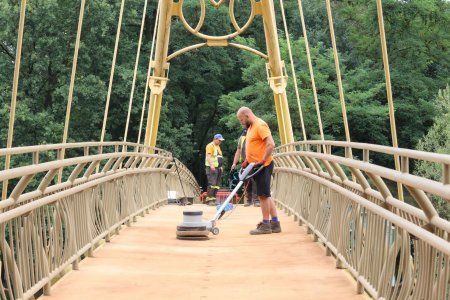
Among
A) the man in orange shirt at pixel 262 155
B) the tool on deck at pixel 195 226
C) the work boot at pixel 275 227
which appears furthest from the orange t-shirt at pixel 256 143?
the work boot at pixel 275 227

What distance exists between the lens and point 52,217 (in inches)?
323

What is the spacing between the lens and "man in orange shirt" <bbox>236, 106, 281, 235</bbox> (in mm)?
12414

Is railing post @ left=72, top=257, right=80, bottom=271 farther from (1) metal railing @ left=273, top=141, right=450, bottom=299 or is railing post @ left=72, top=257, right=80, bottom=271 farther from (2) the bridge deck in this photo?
(1) metal railing @ left=273, top=141, right=450, bottom=299

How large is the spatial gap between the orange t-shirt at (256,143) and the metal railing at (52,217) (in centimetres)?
163

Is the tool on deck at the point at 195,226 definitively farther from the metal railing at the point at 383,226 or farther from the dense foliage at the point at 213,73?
the dense foliage at the point at 213,73

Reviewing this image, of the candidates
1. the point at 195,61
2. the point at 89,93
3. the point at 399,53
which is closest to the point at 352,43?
the point at 399,53

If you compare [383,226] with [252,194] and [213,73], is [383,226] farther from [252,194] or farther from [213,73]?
[213,73]

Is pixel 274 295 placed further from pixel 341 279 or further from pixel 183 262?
pixel 183 262

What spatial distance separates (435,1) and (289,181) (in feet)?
134

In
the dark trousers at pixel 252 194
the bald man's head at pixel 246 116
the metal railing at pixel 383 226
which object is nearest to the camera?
the metal railing at pixel 383 226

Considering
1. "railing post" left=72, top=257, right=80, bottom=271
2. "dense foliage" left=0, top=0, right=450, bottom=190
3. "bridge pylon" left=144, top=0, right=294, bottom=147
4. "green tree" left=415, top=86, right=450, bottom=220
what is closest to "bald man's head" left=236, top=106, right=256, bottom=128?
"railing post" left=72, top=257, right=80, bottom=271

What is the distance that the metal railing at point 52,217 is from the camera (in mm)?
6469

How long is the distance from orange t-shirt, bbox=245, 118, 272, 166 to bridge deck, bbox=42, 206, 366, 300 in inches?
38.8

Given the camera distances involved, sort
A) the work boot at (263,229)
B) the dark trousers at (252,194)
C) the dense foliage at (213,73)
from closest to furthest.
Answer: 1. the work boot at (263,229)
2. the dark trousers at (252,194)
3. the dense foliage at (213,73)
